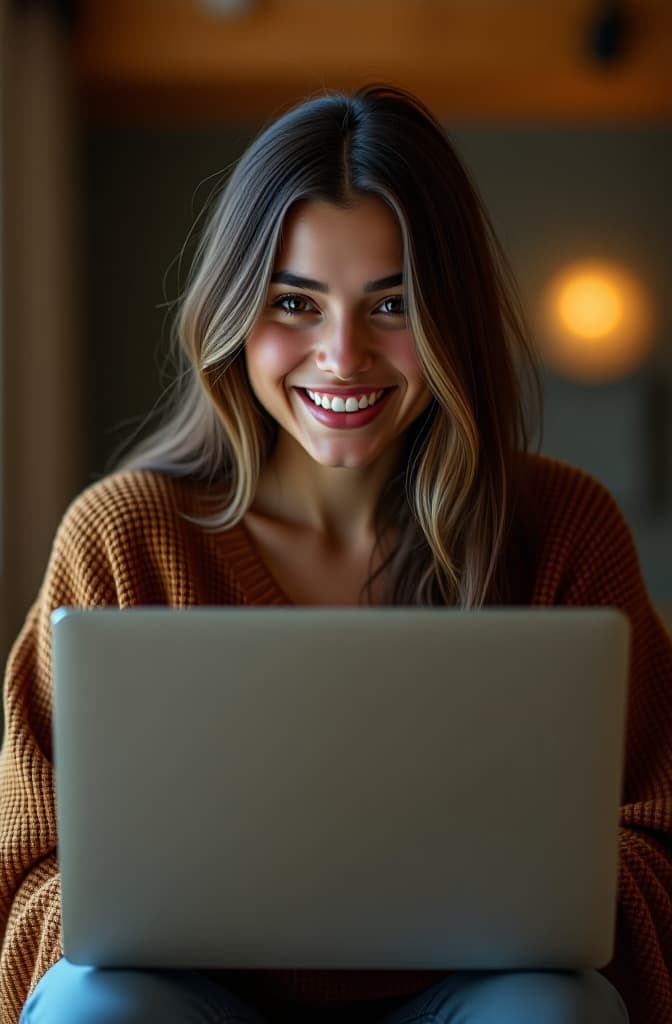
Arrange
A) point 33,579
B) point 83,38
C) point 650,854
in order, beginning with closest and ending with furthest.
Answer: point 650,854 → point 33,579 → point 83,38

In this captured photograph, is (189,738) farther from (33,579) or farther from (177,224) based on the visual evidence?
(177,224)

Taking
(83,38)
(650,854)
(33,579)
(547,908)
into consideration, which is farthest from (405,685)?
(83,38)

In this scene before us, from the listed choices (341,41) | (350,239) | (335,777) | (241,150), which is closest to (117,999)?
(335,777)

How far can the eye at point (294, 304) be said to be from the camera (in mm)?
1390

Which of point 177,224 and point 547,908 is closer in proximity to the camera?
point 547,908

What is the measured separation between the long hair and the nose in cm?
5

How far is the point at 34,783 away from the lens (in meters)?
1.31

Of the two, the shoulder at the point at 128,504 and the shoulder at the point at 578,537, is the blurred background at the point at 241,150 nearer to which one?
the shoulder at the point at 128,504

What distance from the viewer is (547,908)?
0.97m

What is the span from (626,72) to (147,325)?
71.5 inches

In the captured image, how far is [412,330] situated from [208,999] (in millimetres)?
658

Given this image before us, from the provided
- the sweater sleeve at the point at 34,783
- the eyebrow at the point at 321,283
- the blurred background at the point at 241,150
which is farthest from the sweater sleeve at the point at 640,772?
the blurred background at the point at 241,150

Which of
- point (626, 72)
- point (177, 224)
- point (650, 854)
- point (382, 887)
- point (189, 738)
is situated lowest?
point (650, 854)

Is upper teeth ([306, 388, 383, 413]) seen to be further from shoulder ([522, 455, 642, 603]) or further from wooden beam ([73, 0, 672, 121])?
wooden beam ([73, 0, 672, 121])
